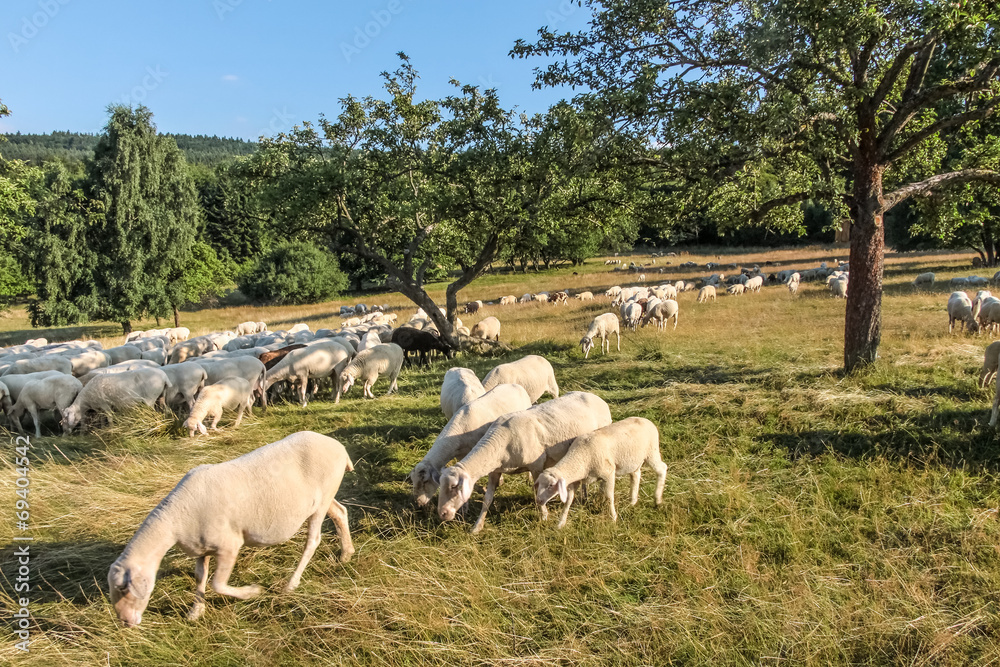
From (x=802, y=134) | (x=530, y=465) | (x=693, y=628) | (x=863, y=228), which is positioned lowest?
(x=693, y=628)

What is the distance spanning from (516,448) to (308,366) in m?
7.68

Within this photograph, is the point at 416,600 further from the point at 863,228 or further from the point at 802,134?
the point at 802,134

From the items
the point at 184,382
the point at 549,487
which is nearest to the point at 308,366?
the point at 184,382

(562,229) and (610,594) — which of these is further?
(562,229)

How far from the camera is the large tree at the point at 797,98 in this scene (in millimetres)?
8742

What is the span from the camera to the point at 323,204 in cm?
1595

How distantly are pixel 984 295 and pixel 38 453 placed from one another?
2067cm

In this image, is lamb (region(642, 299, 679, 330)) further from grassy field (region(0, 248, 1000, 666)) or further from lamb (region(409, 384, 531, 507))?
lamb (region(409, 384, 531, 507))

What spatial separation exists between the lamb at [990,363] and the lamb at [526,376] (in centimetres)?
691

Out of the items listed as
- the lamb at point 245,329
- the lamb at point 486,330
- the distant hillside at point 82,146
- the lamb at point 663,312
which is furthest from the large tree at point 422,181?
the distant hillside at point 82,146

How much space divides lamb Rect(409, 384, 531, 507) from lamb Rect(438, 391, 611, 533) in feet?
1.00

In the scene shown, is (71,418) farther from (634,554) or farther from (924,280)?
(924,280)

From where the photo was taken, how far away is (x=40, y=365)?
13.2 meters

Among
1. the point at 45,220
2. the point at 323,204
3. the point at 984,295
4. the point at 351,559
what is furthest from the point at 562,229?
the point at 45,220
